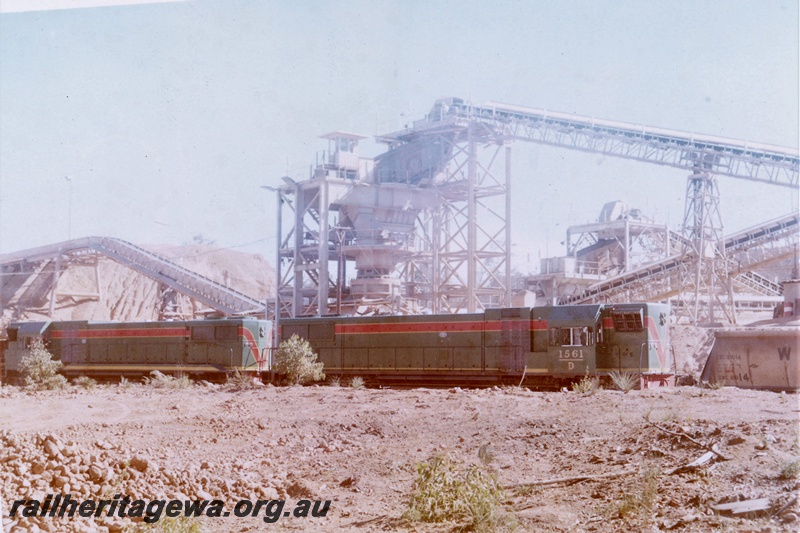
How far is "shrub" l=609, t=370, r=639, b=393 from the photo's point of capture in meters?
19.9

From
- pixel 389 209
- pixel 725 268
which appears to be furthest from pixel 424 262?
pixel 725 268

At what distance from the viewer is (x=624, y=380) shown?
2022 centimetres

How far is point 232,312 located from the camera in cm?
5006

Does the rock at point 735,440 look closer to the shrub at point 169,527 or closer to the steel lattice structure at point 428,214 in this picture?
the shrub at point 169,527

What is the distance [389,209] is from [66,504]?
37967 mm

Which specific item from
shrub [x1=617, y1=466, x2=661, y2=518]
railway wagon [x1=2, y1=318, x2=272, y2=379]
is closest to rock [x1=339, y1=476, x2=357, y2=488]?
shrub [x1=617, y1=466, x2=661, y2=518]

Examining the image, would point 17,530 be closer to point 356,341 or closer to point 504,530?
point 504,530

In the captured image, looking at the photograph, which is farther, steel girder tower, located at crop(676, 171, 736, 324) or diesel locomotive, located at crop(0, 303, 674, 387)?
steel girder tower, located at crop(676, 171, 736, 324)

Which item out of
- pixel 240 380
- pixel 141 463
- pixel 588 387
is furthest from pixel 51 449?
pixel 240 380

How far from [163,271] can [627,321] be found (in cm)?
3936

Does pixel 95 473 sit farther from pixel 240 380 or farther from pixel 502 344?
pixel 240 380

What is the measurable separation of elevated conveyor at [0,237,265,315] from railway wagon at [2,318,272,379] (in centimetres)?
1587

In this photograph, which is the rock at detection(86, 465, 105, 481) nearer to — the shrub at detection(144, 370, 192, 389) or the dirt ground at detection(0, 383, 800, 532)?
the dirt ground at detection(0, 383, 800, 532)

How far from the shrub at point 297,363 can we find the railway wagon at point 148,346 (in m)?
2.48
